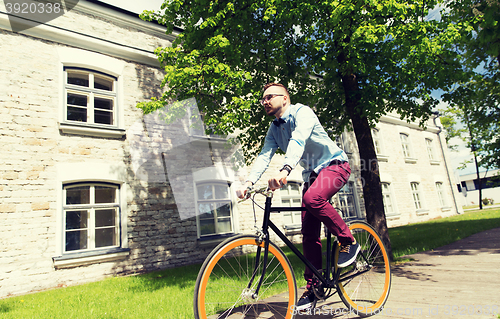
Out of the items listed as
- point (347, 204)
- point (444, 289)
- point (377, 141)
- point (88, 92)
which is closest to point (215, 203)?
point (88, 92)

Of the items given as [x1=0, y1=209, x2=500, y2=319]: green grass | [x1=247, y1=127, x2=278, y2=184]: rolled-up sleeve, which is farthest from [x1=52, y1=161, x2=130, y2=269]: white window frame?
[x1=247, y1=127, x2=278, y2=184]: rolled-up sleeve

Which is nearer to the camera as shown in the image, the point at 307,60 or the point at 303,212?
the point at 303,212

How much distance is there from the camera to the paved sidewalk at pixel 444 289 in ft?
9.00

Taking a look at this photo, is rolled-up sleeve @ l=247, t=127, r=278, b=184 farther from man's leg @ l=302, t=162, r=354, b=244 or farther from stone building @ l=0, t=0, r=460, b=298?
stone building @ l=0, t=0, r=460, b=298

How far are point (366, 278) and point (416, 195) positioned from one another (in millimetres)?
18599

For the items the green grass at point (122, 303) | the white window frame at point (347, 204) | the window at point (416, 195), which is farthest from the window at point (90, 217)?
the window at point (416, 195)

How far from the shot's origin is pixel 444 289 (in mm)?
3529

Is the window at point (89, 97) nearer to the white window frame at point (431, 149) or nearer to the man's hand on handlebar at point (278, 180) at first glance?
the man's hand on handlebar at point (278, 180)

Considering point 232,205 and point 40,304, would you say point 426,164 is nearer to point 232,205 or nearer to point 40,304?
point 232,205

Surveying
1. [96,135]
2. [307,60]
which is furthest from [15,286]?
[307,60]

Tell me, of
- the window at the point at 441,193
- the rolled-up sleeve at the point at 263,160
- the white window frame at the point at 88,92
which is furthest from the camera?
the window at the point at 441,193

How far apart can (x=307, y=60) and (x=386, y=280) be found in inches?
222

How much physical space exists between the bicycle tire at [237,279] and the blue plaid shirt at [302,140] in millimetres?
549

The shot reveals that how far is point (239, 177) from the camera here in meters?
10.4
